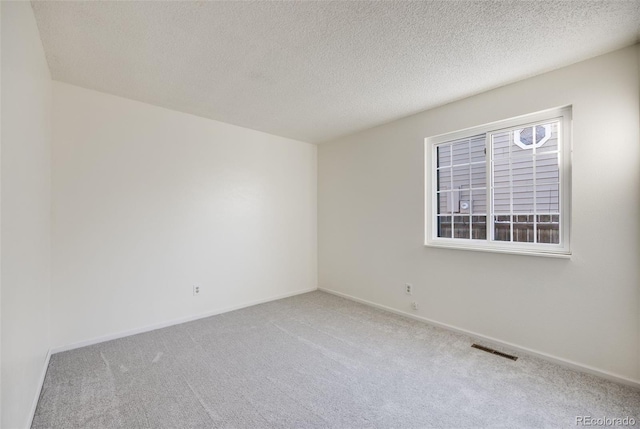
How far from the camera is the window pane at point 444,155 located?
3.38 meters

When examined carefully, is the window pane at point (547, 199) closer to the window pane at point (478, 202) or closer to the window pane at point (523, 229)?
the window pane at point (523, 229)

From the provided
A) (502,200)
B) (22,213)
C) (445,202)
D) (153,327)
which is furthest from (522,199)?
(153,327)

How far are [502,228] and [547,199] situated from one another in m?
0.47

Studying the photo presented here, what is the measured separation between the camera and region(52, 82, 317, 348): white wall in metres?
2.75

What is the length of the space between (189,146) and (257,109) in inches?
39.2

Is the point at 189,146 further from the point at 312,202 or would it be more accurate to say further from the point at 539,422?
the point at 539,422

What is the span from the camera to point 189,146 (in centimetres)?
352

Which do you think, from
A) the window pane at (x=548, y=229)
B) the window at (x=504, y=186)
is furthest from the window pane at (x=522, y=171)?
the window pane at (x=548, y=229)

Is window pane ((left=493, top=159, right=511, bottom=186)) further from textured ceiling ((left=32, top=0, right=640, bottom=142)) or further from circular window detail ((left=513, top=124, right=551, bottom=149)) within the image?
textured ceiling ((left=32, top=0, right=640, bottom=142))

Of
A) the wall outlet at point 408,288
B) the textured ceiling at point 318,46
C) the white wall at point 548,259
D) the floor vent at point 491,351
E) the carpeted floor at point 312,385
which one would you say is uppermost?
the textured ceiling at point 318,46

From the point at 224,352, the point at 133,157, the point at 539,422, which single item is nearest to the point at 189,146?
the point at 133,157

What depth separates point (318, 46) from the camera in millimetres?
2137

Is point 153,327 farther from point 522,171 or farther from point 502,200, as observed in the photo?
point 522,171

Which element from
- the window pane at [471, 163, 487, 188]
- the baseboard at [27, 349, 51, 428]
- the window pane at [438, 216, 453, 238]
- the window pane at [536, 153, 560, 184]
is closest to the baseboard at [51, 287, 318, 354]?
the baseboard at [27, 349, 51, 428]
